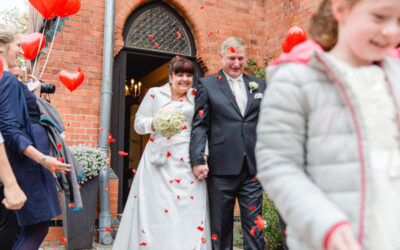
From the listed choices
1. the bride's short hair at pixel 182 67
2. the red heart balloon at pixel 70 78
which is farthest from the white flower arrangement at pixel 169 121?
the red heart balloon at pixel 70 78

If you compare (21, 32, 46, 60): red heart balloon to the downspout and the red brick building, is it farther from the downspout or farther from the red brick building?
the downspout

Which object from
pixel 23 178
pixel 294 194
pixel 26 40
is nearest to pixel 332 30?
pixel 294 194

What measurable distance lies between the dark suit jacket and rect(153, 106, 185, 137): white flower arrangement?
15 cm

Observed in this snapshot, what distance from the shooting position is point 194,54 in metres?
7.05

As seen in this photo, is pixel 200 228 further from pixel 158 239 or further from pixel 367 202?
pixel 367 202

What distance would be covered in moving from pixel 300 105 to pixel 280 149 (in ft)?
0.44

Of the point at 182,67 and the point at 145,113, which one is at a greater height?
the point at 182,67

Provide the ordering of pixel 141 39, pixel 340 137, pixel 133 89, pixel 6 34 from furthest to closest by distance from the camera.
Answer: pixel 133 89 → pixel 141 39 → pixel 6 34 → pixel 340 137

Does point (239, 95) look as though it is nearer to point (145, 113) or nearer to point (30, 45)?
point (145, 113)

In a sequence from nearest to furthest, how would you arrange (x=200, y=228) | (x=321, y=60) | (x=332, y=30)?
(x=321, y=60), (x=332, y=30), (x=200, y=228)

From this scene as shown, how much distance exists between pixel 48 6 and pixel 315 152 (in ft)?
12.8

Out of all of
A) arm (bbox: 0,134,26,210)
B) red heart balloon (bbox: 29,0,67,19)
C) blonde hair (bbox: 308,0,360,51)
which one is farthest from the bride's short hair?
blonde hair (bbox: 308,0,360,51)

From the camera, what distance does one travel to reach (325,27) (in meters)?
1.37

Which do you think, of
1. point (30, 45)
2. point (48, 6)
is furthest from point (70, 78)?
point (48, 6)
